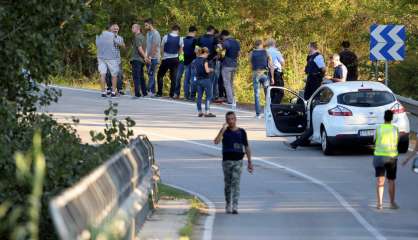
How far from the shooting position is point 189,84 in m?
31.0

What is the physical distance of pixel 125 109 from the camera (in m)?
28.4

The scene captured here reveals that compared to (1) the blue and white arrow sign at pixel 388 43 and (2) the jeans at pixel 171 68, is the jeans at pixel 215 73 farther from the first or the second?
(1) the blue and white arrow sign at pixel 388 43

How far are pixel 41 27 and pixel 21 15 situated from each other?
0.89 feet

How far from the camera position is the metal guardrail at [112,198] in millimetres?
6309

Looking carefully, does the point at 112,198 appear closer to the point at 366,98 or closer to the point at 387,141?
the point at 387,141

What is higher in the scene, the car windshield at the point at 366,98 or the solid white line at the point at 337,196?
the car windshield at the point at 366,98

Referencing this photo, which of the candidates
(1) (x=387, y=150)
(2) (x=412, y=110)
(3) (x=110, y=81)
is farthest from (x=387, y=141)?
(3) (x=110, y=81)

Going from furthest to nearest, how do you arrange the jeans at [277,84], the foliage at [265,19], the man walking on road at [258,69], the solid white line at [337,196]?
the foliage at [265,19] < the jeans at [277,84] < the man walking on road at [258,69] < the solid white line at [337,196]

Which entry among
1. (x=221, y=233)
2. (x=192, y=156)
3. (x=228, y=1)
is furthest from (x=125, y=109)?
(x=228, y=1)

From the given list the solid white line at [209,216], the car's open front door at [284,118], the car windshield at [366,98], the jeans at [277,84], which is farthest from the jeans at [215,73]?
the solid white line at [209,216]

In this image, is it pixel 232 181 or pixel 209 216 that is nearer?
pixel 209 216

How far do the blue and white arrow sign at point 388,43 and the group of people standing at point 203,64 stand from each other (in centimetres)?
83

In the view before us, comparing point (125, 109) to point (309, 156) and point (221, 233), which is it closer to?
point (309, 156)

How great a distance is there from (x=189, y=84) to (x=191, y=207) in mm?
15705
